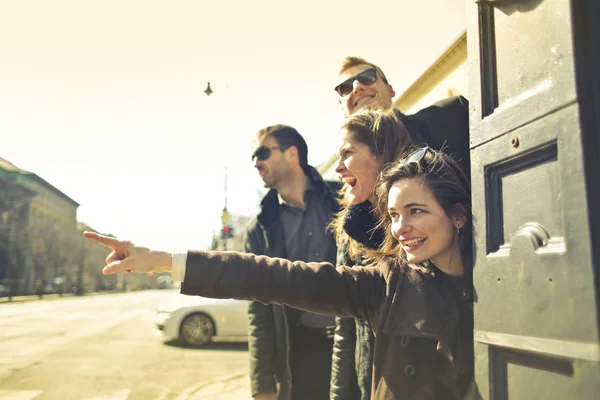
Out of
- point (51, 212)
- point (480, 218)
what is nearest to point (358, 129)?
point (480, 218)

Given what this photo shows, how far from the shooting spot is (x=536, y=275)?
1270mm

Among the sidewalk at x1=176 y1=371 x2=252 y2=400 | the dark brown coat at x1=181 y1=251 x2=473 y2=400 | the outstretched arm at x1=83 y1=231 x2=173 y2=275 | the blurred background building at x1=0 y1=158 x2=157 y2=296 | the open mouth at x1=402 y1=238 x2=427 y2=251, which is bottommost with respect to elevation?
the sidewalk at x1=176 y1=371 x2=252 y2=400

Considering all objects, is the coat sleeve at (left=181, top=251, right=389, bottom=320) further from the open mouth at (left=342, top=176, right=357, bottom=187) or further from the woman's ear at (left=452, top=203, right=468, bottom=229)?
the open mouth at (left=342, top=176, right=357, bottom=187)

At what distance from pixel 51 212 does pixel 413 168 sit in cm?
7765

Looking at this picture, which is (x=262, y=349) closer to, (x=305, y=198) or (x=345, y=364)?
(x=345, y=364)

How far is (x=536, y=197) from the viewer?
1.32m

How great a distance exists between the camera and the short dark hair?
371 cm

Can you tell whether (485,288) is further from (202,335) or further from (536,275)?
(202,335)

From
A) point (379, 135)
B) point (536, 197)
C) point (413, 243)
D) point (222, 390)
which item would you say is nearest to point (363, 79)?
point (379, 135)

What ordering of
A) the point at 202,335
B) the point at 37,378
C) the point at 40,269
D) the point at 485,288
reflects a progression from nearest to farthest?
the point at 485,288
the point at 37,378
the point at 202,335
the point at 40,269

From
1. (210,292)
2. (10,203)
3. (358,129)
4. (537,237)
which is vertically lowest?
(210,292)

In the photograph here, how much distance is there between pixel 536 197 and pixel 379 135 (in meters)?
0.99

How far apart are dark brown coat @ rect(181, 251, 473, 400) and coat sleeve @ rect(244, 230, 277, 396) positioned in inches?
53.8

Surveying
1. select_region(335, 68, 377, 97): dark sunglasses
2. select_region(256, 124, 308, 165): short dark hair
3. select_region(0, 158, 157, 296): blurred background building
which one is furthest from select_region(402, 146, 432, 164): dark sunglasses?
select_region(0, 158, 157, 296): blurred background building
